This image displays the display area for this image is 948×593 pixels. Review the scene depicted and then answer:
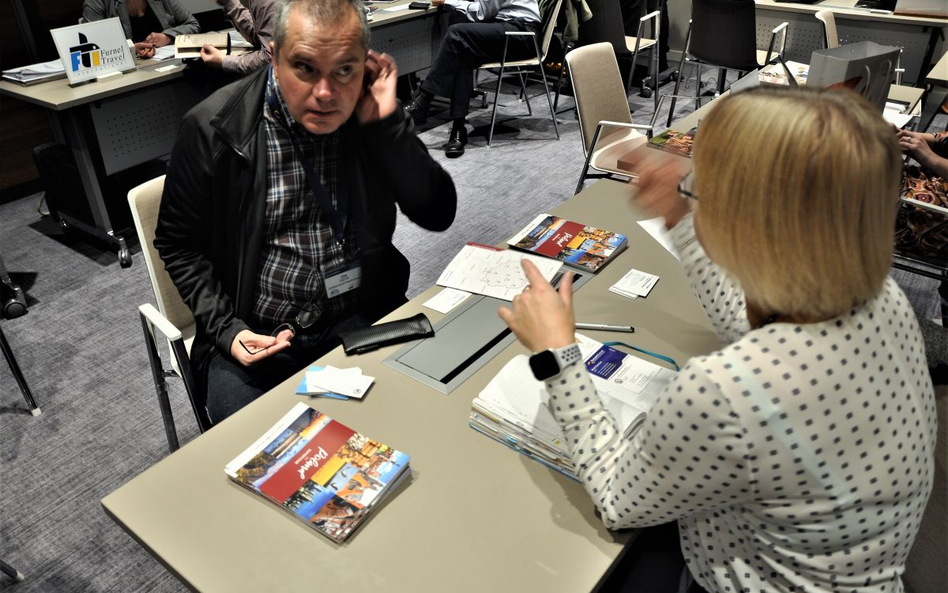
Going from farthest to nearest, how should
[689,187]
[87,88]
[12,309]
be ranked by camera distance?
[87,88], [12,309], [689,187]

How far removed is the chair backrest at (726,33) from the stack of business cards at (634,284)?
10.6ft

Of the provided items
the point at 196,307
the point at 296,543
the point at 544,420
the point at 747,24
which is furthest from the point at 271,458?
the point at 747,24

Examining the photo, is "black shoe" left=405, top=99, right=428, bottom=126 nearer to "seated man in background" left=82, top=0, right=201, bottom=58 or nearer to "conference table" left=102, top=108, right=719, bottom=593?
"seated man in background" left=82, top=0, right=201, bottom=58

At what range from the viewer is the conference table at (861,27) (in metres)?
4.55

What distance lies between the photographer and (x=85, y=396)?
251cm

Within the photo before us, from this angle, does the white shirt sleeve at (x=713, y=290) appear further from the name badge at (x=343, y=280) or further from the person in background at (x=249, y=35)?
the person in background at (x=249, y=35)

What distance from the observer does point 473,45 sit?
14.7ft

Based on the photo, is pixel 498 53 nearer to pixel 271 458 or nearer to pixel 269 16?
pixel 269 16

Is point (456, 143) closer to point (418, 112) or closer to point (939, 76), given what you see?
point (418, 112)

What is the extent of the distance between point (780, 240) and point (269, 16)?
3.35 metres

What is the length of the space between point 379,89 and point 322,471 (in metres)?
0.96

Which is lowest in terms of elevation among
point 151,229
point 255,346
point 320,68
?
point 255,346

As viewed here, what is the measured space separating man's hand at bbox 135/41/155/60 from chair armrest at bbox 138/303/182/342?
9.55 feet

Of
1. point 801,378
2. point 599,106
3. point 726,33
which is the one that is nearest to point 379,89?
point 801,378
